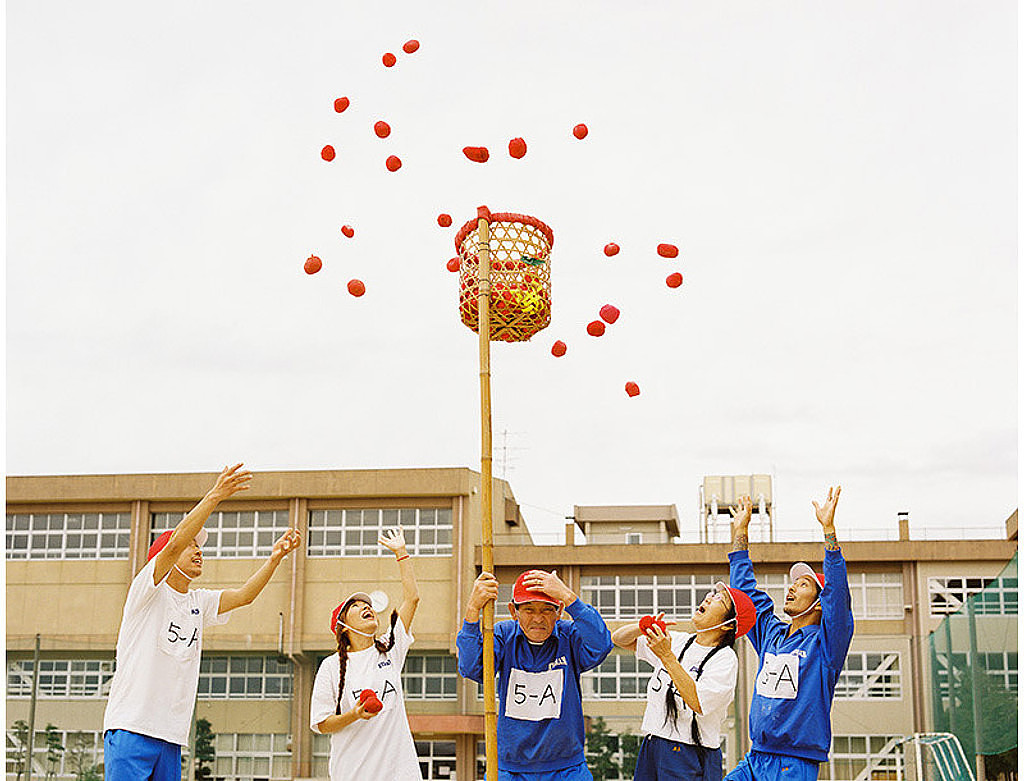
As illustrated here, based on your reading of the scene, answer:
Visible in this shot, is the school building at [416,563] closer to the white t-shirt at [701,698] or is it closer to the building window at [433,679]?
the building window at [433,679]

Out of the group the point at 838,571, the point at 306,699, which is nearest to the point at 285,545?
the point at 838,571

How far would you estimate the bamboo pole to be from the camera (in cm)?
465

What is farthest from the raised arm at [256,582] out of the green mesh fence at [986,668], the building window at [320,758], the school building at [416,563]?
the school building at [416,563]

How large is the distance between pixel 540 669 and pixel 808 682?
3.37ft

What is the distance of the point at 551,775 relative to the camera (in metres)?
4.75

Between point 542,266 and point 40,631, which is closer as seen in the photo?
point 542,266

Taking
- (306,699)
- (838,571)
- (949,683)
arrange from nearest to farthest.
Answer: (838,571) < (949,683) < (306,699)

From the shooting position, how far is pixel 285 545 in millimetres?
5215

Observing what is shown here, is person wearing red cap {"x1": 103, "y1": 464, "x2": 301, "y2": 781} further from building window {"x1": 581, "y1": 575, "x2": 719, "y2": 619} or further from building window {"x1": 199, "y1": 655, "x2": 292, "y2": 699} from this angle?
building window {"x1": 581, "y1": 575, "x2": 719, "y2": 619}

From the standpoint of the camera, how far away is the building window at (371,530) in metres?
26.2

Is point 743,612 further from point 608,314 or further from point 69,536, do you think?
point 69,536

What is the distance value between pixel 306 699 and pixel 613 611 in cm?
761

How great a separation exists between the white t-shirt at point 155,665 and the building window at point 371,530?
2148cm

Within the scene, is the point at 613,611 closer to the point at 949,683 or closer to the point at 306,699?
the point at 306,699
